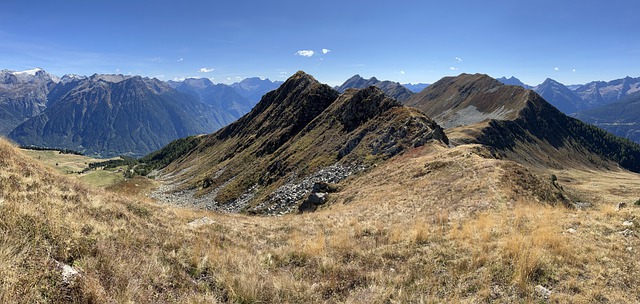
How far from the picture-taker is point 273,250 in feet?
40.5

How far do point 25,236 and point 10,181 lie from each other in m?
5.44

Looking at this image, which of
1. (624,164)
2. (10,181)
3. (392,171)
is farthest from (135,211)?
(624,164)

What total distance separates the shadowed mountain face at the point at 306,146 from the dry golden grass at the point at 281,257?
33416 millimetres

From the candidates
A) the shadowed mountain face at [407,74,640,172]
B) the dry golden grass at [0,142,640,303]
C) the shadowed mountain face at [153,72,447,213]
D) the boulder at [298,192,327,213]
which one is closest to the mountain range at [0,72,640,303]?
the dry golden grass at [0,142,640,303]

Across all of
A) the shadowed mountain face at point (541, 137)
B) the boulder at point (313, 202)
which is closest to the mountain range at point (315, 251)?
the boulder at point (313, 202)

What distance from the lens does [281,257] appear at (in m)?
11.4

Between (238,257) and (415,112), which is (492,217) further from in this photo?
(415,112)

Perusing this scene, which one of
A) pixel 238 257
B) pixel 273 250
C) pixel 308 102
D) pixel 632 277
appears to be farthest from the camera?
pixel 308 102

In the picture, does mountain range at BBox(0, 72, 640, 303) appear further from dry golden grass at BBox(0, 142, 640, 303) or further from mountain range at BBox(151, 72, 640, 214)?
mountain range at BBox(151, 72, 640, 214)

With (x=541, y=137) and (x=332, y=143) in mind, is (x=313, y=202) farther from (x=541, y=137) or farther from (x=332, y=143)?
(x=541, y=137)

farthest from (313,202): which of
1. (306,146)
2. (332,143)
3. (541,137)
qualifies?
(541,137)

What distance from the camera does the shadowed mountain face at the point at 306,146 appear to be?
54781 mm

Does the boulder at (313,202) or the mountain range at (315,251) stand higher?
the mountain range at (315,251)

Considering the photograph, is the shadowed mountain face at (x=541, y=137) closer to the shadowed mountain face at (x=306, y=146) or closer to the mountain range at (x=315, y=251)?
the shadowed mountain face at (x=306, y=146)
